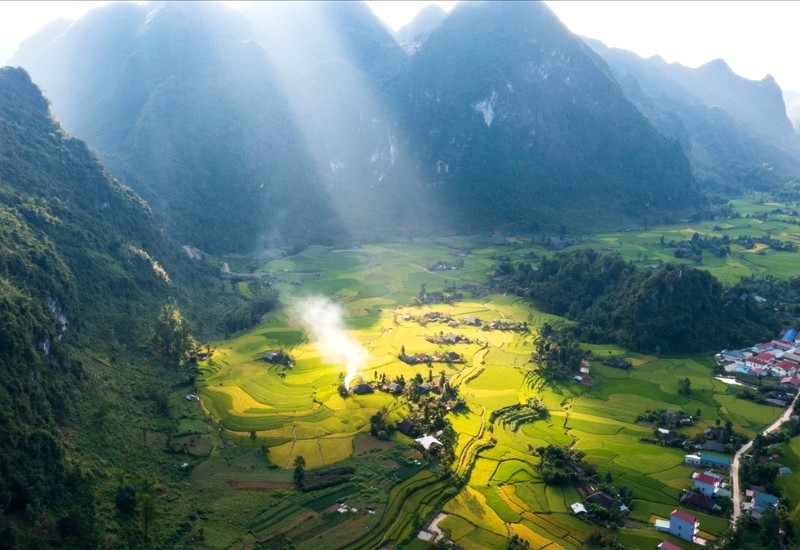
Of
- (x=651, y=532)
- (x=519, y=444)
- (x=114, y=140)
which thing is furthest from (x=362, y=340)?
(x=114, y=140)

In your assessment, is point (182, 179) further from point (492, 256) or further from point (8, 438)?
point (8, 438)

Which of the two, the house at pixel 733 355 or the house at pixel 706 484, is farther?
the house at pixel 733 355

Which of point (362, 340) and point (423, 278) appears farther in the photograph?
point (423, 278)

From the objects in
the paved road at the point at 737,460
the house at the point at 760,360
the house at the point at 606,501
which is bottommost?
the house at the point at 760,360

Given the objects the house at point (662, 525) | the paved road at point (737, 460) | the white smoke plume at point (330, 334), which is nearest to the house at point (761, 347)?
the paved road at point (737, 460)

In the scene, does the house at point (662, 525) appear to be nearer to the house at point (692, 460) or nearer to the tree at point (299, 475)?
the house at point (692, 460)

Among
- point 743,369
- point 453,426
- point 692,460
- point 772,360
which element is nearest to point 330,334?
point 453,426
